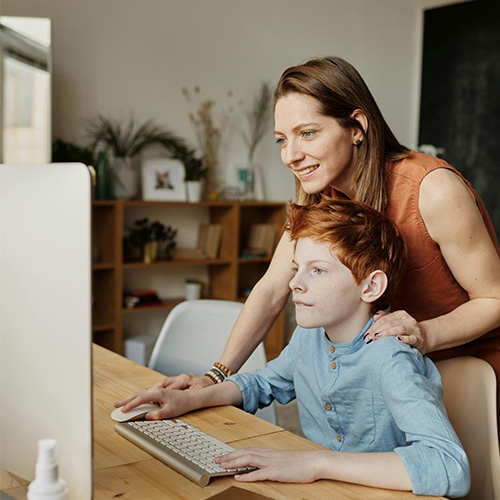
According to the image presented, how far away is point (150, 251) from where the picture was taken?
4.06m

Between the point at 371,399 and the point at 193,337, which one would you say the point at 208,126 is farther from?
the point at 371,399

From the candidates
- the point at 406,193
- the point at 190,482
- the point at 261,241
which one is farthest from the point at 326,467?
the point at 261,241

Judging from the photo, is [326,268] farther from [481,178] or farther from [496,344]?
[481,178]

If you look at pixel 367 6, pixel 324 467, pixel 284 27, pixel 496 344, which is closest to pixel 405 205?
pixel 496 344

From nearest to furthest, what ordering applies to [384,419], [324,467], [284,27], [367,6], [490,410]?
[324,467]
[384,419]
[490,410]
[284,27]
[367,6]

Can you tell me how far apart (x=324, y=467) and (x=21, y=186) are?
2.01 ft

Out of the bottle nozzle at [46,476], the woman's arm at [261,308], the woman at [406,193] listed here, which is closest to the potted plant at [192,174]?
the woman's arm at [261,308]

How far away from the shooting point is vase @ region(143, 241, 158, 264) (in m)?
4.04

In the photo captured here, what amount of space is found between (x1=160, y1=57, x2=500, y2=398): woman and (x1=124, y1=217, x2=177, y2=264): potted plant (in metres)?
2.57

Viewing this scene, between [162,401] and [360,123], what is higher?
[360,123]

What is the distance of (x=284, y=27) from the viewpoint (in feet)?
15.5

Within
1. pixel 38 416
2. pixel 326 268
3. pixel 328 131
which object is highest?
pixel 328 131

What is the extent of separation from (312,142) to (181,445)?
2.35ft

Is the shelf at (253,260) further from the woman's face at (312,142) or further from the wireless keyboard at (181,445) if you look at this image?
the wireless keyboard at (181,445)
